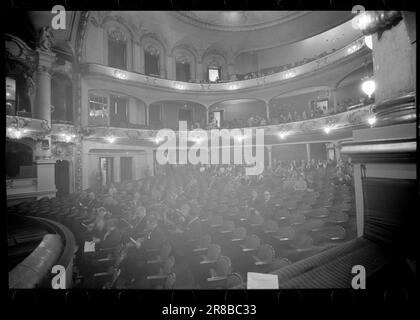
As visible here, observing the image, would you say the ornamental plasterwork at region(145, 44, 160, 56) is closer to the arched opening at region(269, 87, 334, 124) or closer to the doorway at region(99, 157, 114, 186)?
the doorway at region(99, 157, 114, 186)

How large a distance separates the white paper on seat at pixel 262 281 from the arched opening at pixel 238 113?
6.51 feet

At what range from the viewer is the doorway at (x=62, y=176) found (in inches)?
128

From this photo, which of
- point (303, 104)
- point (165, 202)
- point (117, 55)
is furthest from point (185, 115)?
point (303, 104)

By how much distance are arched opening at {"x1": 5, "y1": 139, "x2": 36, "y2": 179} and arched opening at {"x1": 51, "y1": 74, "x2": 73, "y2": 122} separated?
180cm

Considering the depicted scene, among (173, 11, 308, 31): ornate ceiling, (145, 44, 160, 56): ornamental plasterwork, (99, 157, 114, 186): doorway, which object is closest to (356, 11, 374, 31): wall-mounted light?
(173, 11, 308, 31): ornate ceiling

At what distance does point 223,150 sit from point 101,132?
7.28ft

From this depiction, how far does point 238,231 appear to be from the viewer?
8.77 feet

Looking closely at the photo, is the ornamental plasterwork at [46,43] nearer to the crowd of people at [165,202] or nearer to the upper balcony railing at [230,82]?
the upper balcony railing at [230,82]

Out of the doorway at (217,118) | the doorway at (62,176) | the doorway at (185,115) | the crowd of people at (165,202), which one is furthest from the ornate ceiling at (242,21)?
the doorway at (62,176)

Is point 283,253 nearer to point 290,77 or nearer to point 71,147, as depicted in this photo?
point 290,77

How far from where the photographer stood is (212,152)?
3.15m

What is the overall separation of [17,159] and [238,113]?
115 inches

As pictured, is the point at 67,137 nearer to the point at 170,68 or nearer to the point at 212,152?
the point at 170,68
